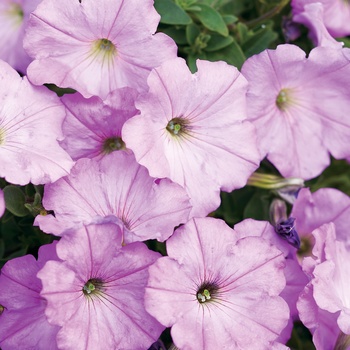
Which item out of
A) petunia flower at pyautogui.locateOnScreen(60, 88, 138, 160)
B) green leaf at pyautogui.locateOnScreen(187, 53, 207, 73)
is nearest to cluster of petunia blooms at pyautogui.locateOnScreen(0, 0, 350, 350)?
petunia flower at pyautogui.locateOnScreen(60, 88, 138, 160)

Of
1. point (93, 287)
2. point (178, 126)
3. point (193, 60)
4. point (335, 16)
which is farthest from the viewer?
point (335, 16)

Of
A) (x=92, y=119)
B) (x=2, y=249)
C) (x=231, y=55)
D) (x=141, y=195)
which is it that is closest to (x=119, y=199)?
(x=141, y=195)

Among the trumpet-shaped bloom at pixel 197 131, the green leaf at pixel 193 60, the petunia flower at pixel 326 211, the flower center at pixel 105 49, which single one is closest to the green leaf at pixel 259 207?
the petunia flower at pixel 326 211

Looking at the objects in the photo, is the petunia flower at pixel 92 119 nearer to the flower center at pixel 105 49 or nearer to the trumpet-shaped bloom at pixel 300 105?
the flower center at pixel 105 49

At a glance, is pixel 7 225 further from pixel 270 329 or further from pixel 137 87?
pixel 270 329

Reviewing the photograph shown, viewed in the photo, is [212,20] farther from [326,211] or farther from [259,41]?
[326,211]

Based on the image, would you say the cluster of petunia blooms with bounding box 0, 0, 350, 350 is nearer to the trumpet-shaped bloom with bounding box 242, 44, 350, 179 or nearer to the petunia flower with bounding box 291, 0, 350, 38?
the trumpet-shaped bloom with bounding box 242, 44, 350, 179

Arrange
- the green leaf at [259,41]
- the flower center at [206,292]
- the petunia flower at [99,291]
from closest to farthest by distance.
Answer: the petunia flower at [99,291]
the flower center at [206,292]
the green leaf at [259,41]
